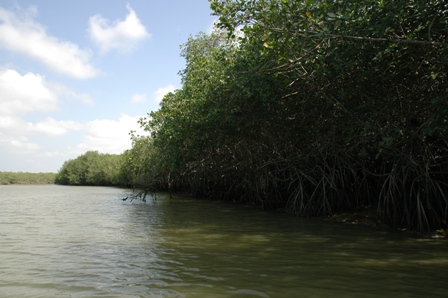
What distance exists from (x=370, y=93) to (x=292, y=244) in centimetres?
395

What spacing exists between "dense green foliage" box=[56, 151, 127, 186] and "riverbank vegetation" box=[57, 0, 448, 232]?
1752 inches

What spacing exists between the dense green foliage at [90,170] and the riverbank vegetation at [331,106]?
146 feet

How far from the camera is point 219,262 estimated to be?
583cm

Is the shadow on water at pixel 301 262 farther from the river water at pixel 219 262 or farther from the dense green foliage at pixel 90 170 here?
the dense green foliage at pixel 90 170

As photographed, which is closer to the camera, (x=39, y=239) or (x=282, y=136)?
(x=39, y=239)

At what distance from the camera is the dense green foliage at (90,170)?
64.6m

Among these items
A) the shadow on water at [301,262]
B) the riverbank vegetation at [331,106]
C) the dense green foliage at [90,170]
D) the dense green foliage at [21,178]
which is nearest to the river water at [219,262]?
the shadow on water at [301,262]

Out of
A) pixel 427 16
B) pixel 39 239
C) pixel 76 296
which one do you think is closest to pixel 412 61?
pixel 427 16

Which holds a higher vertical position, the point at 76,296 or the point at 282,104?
the point at 282,104

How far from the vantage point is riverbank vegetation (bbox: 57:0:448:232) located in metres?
6.81

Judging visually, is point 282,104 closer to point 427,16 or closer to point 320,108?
point 320,108

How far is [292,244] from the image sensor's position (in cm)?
751

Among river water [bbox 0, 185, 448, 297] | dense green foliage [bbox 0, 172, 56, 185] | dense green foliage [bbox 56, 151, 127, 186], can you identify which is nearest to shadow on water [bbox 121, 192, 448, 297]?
river water [bbox 0, 185, 448, 297]

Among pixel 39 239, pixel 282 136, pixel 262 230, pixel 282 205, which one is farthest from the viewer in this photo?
pixel 282 205
